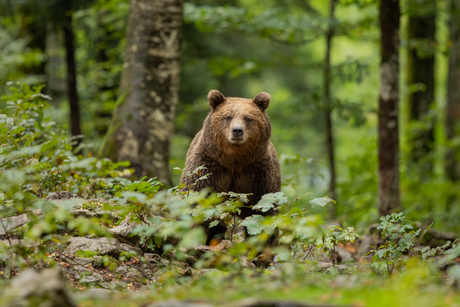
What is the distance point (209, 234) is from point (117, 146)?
2.27 meters

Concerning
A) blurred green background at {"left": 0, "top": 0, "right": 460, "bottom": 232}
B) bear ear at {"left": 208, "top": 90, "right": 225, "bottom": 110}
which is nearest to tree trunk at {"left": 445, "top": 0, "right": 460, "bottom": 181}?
blurred green background at {"left": 0, "top": 0, "right": 460, "bottom": 232}

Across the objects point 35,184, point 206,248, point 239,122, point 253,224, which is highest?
point 239,122

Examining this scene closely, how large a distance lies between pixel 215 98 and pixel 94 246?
8.40 feet

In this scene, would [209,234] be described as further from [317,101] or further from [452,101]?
[452,101]

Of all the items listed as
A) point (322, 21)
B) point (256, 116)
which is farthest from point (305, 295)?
point (322, 21)

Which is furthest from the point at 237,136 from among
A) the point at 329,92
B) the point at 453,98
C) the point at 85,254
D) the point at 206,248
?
the point at 453,98

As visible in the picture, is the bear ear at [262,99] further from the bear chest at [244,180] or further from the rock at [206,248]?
the rock at [206,248]

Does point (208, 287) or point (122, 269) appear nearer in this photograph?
point (208, 287)

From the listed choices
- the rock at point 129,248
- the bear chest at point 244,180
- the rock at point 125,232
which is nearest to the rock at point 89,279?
the rock at point 129,248

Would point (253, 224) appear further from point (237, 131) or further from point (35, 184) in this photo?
point (35, 184)

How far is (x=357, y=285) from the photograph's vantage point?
2.59 m

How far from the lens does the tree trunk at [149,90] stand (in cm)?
675

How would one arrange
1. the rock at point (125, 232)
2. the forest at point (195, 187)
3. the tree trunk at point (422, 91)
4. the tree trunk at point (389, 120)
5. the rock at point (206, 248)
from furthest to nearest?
1. the tree trunk at point (422, 91)
2. the tree trunk at point (389, 120)
3. the rock at point (206, 248)
4. the rock at point (125, 232)
5. the forest at point (195, 187)

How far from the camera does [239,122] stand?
5.34 m
